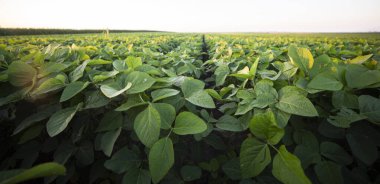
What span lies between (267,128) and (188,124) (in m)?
0.36

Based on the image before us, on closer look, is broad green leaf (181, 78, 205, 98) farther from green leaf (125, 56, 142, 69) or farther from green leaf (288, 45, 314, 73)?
green leaf (288, 45, 314, 73)

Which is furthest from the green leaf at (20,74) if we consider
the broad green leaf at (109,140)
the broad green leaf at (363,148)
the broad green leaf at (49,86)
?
the broad green leaf at (363,148)

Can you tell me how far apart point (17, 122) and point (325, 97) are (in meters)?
1.99

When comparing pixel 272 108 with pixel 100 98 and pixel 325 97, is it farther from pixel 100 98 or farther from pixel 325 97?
pixel 100 98

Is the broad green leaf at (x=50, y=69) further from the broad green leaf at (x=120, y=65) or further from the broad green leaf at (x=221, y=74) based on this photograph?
the broad green leaf at (x=221, y=74)

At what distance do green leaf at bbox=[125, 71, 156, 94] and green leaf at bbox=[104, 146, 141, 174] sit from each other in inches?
16.2

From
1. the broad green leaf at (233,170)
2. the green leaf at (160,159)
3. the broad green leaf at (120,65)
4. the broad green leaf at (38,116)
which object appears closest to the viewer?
the green leaf at (160,159)

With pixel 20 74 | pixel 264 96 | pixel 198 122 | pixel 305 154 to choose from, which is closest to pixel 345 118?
pixel 305 154

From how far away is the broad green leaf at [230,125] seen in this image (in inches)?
45.3

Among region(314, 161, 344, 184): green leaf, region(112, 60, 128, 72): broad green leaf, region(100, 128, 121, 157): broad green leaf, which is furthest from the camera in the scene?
region(112, 60, 128, 72): broad green leaf


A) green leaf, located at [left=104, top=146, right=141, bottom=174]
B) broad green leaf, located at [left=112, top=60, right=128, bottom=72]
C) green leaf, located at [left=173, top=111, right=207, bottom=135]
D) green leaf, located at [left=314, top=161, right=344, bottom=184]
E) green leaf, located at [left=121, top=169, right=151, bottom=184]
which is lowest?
green leaf, located at [left=121, top=169, right=151, bottom=184]

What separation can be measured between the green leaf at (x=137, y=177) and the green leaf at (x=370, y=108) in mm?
1127

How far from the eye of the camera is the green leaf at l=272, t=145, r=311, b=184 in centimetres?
73

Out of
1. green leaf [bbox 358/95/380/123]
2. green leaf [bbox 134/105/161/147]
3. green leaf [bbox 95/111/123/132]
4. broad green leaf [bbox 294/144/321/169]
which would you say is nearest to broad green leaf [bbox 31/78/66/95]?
green leaf [bbox 95/111/123/132]
